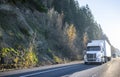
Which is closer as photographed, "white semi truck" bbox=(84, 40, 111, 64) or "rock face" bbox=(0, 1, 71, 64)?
"rock face" bbox=(0, 1, 71, 64)

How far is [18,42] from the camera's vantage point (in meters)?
35.8

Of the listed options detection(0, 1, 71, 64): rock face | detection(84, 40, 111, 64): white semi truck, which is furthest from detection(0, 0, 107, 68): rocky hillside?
detection(84, 40, 111, 64): white semi truck

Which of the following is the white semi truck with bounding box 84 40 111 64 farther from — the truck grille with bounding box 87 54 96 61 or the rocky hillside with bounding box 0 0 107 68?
the rocky hillside with bounding box 0 0 107 68

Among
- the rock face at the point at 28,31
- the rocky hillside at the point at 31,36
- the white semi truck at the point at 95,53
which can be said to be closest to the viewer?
the rocky hillside at the point at 31,36

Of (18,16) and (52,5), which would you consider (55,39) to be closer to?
(18,16)

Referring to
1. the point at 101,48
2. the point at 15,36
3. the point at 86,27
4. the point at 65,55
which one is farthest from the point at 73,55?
A: the point at 86,27

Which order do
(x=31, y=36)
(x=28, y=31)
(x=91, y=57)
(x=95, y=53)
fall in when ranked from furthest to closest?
(x=28, y=31), (x=31, y=36), (x=91, y=57), (x=95, y=53)

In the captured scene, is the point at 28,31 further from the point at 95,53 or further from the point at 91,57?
the point at 95,53

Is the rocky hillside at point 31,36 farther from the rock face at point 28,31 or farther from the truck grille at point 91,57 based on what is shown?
the truck grille at point 91,57

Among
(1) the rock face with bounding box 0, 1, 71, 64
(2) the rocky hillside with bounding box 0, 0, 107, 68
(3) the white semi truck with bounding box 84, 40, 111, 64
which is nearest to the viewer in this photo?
(2) the rocky hillside with bounding box 0, 0, 107, 68

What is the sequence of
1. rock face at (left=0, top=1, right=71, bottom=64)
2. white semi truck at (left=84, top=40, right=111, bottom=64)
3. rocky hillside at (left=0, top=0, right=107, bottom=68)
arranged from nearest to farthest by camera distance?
rocky hillside at (left=0, top=0, right=107, bottom=68) < rock face at (left=0, top=1, right=71, bottom=64) < white semi truck at (left=84, top=40, right=111, bottom=64)

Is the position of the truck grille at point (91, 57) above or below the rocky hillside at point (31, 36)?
below

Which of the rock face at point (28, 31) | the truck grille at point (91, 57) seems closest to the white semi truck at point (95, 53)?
the truck grille at point (91, 57)

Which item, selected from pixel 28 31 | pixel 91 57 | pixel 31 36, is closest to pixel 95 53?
pixel 91 57
